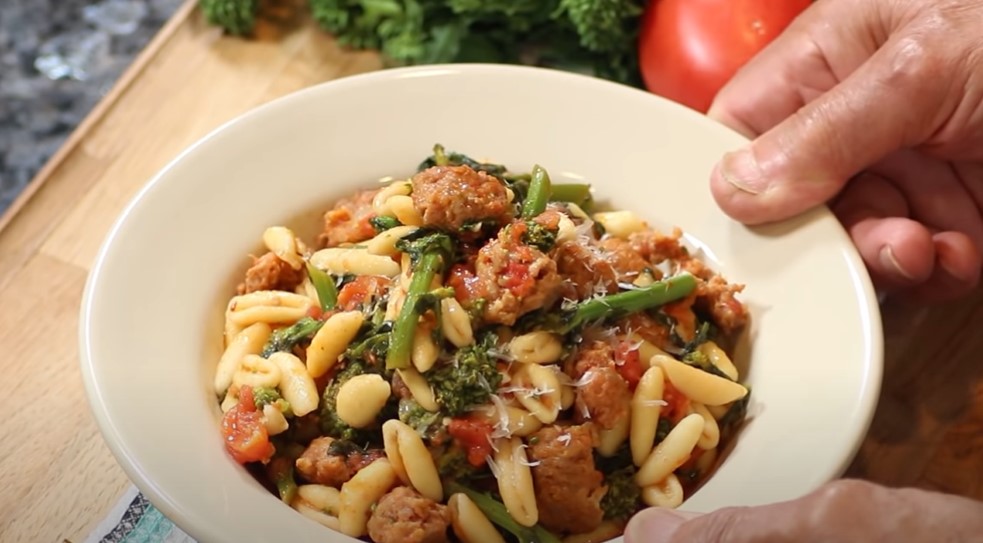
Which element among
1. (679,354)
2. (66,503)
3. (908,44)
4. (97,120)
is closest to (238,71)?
(97,120)

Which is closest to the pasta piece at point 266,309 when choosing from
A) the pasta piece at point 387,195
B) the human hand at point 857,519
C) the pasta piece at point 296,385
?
the pasta piece at point 296,385

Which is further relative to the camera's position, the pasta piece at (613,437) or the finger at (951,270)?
the finger at (951,270)

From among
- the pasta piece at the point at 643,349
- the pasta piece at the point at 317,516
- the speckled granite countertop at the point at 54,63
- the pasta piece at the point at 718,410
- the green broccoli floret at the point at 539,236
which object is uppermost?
the green broccoli floret at the point at 539,236

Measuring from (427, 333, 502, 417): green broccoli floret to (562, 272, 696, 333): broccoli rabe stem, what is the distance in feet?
0.52

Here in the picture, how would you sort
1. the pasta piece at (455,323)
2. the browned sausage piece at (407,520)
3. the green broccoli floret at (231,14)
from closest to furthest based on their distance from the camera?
1. the browned sausage piece at (407,520)
2. the pasta piece at (455,323)
3. the green broccoli floret at (231,14)

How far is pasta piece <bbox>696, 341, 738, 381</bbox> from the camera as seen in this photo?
65.9 inches

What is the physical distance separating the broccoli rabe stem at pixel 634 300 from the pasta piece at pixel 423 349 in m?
0.23

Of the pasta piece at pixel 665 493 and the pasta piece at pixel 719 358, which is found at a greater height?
the pasta piece at pixel 719 358

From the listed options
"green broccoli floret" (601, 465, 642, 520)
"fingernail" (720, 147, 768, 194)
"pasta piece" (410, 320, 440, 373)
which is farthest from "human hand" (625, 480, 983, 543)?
"fingernail" (720, 147, 768, 194)

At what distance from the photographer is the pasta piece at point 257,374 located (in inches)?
61.9

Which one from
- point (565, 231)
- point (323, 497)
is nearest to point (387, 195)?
Result: point (565, 231)

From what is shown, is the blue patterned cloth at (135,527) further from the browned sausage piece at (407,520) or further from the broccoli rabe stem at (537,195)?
the broccoli rabe stem at (537,195)

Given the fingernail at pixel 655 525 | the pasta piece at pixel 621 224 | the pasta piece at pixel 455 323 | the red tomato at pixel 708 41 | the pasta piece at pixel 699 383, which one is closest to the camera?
the fingernail at pixel 655 525

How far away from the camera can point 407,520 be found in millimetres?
1411
